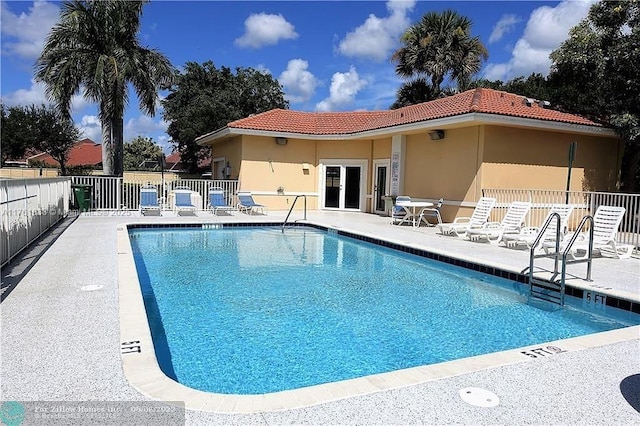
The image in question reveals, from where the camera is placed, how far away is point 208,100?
104 feet

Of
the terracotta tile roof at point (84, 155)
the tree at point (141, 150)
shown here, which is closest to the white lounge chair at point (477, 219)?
the terracotta tile roof at point (84, 155)

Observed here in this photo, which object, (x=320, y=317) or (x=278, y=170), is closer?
(x=320, y=317)

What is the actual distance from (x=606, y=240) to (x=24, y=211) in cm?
1151

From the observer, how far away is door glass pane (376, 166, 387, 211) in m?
18.9

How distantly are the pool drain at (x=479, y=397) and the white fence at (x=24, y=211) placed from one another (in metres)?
6.55

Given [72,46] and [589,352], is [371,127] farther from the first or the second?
[589,352]

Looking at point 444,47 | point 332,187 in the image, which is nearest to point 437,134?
point 332,187

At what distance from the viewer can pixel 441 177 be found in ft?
50.4

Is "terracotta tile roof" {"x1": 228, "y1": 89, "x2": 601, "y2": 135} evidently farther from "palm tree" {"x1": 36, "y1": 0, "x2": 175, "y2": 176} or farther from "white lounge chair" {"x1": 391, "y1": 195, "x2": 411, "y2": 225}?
"palm tree" {"x1": 36, "y1": 0, "x2": 175, "y2": 176}

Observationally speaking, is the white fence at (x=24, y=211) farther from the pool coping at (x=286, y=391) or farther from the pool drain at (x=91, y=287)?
the pool coping at (x=286, y=391)

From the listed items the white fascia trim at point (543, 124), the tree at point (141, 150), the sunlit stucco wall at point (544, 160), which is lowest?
the sunlit stucco wall at point (544, 160)

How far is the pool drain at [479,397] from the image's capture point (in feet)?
9.99

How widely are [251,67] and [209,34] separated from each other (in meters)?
17.0

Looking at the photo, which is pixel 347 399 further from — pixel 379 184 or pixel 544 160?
pixel 379 184
